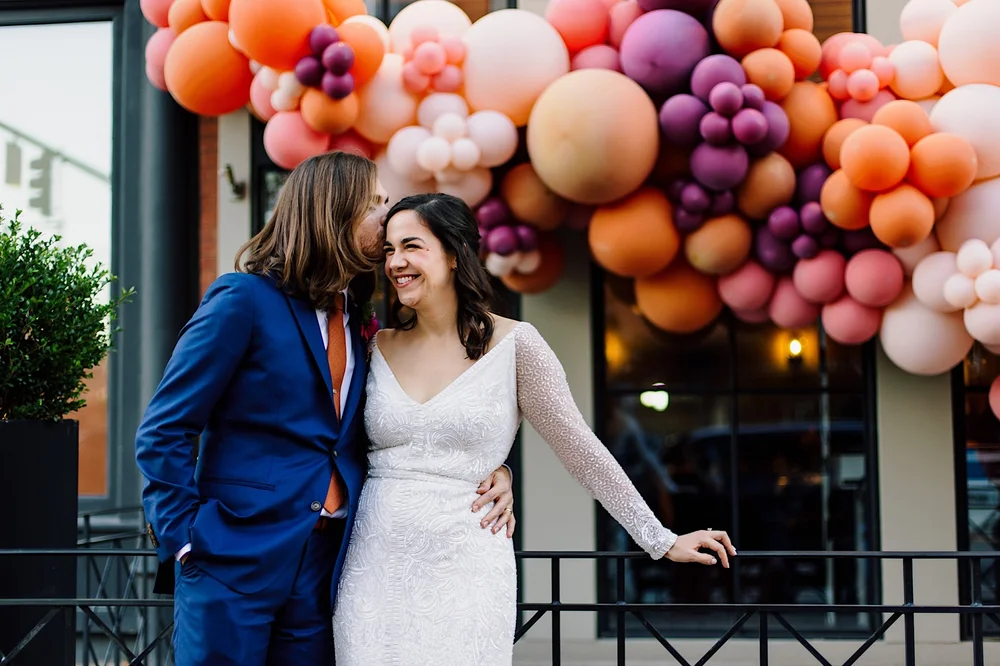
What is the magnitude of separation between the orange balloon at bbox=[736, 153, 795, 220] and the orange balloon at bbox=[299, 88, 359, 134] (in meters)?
2.42

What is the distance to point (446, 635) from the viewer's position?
2.54 metres

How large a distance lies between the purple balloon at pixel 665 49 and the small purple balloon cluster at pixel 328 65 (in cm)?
168

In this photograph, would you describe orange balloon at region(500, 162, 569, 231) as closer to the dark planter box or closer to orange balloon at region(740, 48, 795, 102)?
orange balloon at region(740, 48, 795, 102)

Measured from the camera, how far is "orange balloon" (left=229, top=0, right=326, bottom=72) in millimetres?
5520

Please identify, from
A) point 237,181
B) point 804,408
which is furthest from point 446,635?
point 237,181

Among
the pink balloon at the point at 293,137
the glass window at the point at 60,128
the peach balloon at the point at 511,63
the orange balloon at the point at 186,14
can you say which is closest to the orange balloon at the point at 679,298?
the peach balloon at the point at 511,63

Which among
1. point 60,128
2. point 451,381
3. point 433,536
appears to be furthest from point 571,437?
point 60,128

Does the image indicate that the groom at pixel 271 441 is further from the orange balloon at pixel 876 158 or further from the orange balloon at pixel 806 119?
the orange balloon at pixel 806 119

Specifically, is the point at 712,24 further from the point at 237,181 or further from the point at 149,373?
the point at 149,373

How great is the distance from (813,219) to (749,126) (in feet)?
2.40

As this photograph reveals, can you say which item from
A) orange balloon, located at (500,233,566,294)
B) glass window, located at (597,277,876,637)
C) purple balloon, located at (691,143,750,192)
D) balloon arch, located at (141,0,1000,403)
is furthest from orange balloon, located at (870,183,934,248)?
orange balloon, located at (500,233,566,294)

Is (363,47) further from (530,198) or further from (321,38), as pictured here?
(530,198)

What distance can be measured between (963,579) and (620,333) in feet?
9.65

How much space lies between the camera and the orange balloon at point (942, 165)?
533 cm
